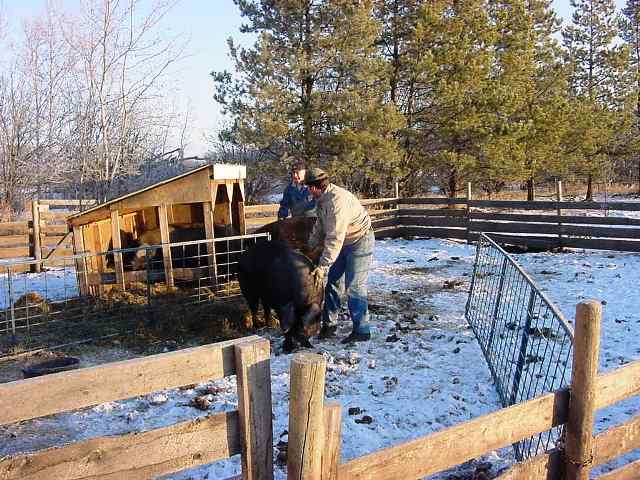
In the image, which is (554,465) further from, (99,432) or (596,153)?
(596,153)

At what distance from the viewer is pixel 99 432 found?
402 centimetres

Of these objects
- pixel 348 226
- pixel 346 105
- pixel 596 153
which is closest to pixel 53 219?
pixel 346 105

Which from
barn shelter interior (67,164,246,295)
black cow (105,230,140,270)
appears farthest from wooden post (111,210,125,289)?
black cow (105,230,140,270)

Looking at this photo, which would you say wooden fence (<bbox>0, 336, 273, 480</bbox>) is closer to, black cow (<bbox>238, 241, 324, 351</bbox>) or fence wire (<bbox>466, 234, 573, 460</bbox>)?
fence wire (<bbox>466, 234, 573, 460</bbox>)

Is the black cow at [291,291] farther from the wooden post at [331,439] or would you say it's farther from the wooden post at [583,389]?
the wooden post at [331,439]

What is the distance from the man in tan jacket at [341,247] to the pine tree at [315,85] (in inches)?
356

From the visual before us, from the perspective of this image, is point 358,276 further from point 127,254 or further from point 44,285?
point 44,285

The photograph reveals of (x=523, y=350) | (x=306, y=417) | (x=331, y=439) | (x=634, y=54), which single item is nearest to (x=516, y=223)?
(x=523, y=350)

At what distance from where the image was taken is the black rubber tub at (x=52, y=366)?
487 cm

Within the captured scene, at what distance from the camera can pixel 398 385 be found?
15.7 ft

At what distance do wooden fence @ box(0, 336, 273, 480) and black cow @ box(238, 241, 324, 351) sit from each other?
367 centimetres

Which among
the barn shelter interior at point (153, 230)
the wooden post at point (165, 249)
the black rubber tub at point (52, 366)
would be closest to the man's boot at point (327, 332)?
the barn shelter interior at point (153, 230)

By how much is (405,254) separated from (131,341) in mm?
7418

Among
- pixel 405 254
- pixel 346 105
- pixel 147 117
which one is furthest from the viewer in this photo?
pixel 147 117
